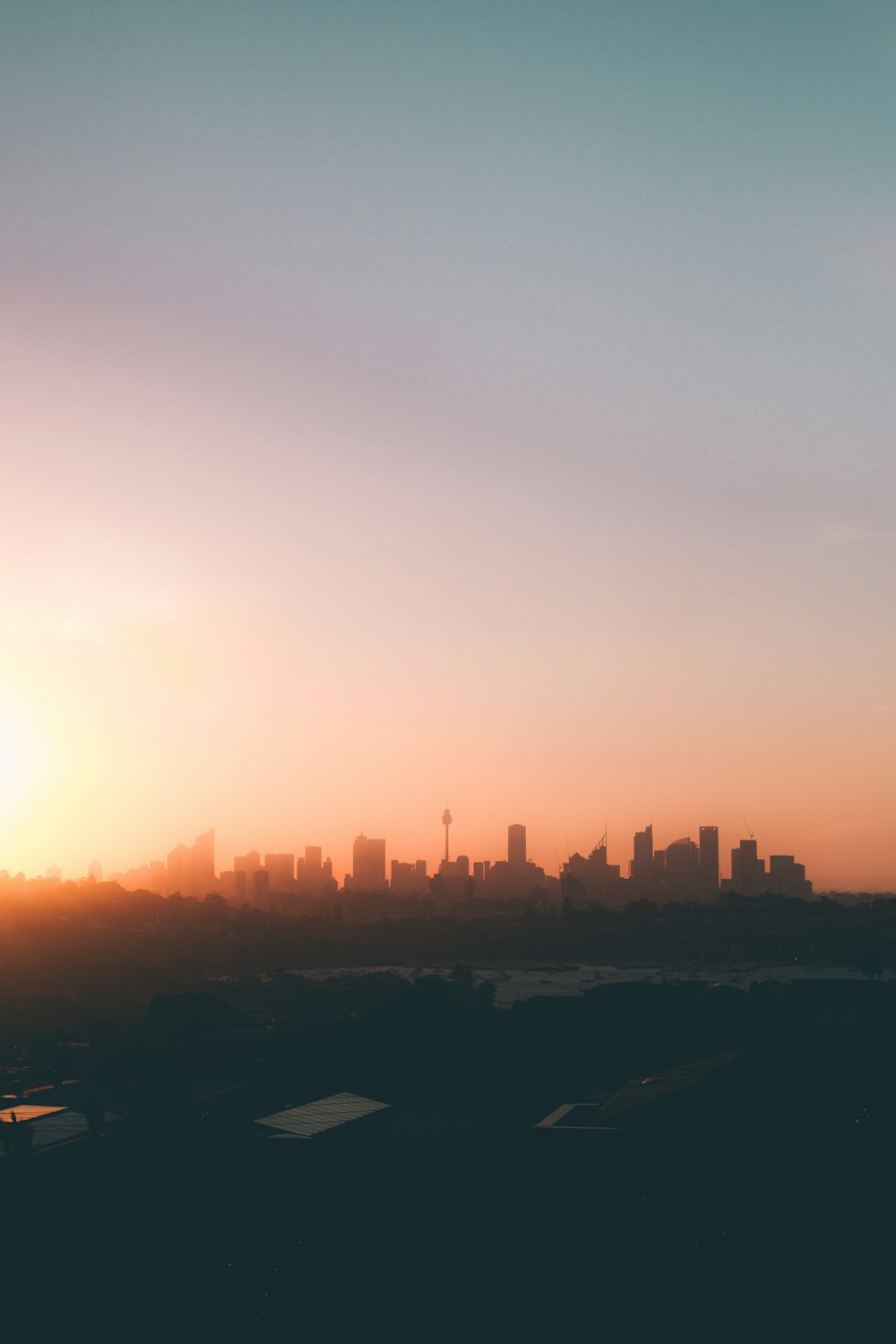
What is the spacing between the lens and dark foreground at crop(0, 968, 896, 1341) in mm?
A: 22266

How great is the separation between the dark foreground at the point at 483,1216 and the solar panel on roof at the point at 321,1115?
567mm

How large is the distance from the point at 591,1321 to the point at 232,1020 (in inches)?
2627

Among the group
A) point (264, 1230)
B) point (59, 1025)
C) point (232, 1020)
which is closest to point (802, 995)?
point (232, 1020)

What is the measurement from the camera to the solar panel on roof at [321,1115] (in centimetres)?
3900

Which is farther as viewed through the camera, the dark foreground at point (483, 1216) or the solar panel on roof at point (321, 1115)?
the solar panel on roof at point (321, 1115)

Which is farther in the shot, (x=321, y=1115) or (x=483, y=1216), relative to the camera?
(x=321, y=1115)

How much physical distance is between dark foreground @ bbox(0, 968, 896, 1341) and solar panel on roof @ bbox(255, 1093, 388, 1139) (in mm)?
567

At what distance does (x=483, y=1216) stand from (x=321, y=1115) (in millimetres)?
15398

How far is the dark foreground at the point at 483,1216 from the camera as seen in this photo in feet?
73.0

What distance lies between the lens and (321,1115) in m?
41.7

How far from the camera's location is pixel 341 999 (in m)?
114

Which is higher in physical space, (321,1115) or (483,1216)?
(483,1216)

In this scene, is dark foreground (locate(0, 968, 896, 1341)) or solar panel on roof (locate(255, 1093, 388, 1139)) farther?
solar panel on roof (locate(255, 1093, 388, 1139))

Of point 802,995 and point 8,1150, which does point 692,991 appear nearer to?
point 802,995
